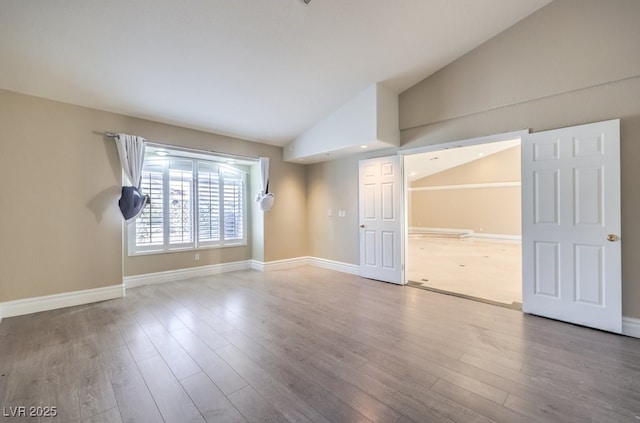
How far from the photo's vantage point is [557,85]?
3.06 meters

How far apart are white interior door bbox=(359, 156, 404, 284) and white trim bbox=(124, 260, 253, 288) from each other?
2.62 m

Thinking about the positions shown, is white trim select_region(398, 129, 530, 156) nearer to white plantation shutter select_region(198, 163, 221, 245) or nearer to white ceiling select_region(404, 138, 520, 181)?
white plantation shutter select_region(198, 163, 221, 245)

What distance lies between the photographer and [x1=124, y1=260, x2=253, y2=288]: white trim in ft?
14.4

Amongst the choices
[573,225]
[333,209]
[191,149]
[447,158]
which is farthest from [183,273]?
[447,158]

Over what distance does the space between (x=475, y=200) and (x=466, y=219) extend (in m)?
0.87

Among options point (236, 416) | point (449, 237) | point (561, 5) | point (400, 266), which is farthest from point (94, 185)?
point (449, 237)

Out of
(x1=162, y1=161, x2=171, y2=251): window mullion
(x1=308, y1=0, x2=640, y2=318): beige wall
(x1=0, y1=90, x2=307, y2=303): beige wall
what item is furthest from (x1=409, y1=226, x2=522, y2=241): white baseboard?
(x1=0, y1=90, x2=307, y2=303): beige wall

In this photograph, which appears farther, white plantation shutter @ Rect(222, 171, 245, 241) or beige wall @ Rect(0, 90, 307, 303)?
white plantation shutter @ Rect(222, 171, 245, 241)

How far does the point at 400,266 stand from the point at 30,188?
524 centimetres

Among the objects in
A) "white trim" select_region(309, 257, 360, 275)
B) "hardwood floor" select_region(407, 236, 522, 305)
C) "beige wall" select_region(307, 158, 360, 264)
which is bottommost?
"hardwood floor" select_region(407, 236, 522, 305)

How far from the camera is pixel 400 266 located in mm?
4473

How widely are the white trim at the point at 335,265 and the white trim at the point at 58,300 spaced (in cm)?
348

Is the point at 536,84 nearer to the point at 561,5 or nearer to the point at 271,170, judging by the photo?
the point at 561,5

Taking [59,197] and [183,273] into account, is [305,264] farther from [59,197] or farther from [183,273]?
[59,197]
